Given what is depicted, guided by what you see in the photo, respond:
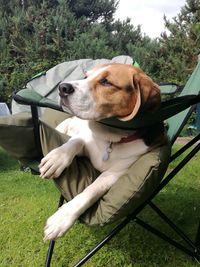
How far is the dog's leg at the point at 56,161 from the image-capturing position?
1.97 meters

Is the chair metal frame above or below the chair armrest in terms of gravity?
below

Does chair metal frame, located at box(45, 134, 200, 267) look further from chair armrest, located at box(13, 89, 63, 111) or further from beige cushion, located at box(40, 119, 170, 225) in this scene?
chair armrest, located at box(13, 89, 63, 111)

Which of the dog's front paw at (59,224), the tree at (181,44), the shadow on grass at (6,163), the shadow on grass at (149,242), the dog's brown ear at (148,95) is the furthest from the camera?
the tree at (181,44)

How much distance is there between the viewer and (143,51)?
10.3 m

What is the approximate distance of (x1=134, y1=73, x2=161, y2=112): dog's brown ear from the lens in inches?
78.7

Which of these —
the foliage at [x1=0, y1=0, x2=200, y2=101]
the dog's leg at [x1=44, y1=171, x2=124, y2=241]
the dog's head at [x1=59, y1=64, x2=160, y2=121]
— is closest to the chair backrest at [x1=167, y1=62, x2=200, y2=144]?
the dog's head at [x1=59, y1=64, x2=160, y2=121]

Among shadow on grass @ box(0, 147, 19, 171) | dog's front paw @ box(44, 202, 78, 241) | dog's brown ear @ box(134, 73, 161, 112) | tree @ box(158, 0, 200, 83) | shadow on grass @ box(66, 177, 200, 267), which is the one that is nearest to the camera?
dog's front paw @ box(44, 202, 78, 241)

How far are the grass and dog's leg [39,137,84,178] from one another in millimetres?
969

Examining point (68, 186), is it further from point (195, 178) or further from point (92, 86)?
point (195, 178)

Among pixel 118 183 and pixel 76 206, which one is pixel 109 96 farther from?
pixel 76 206

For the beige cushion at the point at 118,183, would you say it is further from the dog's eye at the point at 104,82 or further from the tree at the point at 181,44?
the tree at the point at 181,44

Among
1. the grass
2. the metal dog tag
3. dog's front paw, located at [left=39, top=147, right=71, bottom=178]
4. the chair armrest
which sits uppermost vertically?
the chair armrest

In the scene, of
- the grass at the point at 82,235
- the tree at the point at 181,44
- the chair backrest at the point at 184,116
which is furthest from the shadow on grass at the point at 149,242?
the tree at the point at 181,44

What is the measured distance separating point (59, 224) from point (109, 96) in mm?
620
